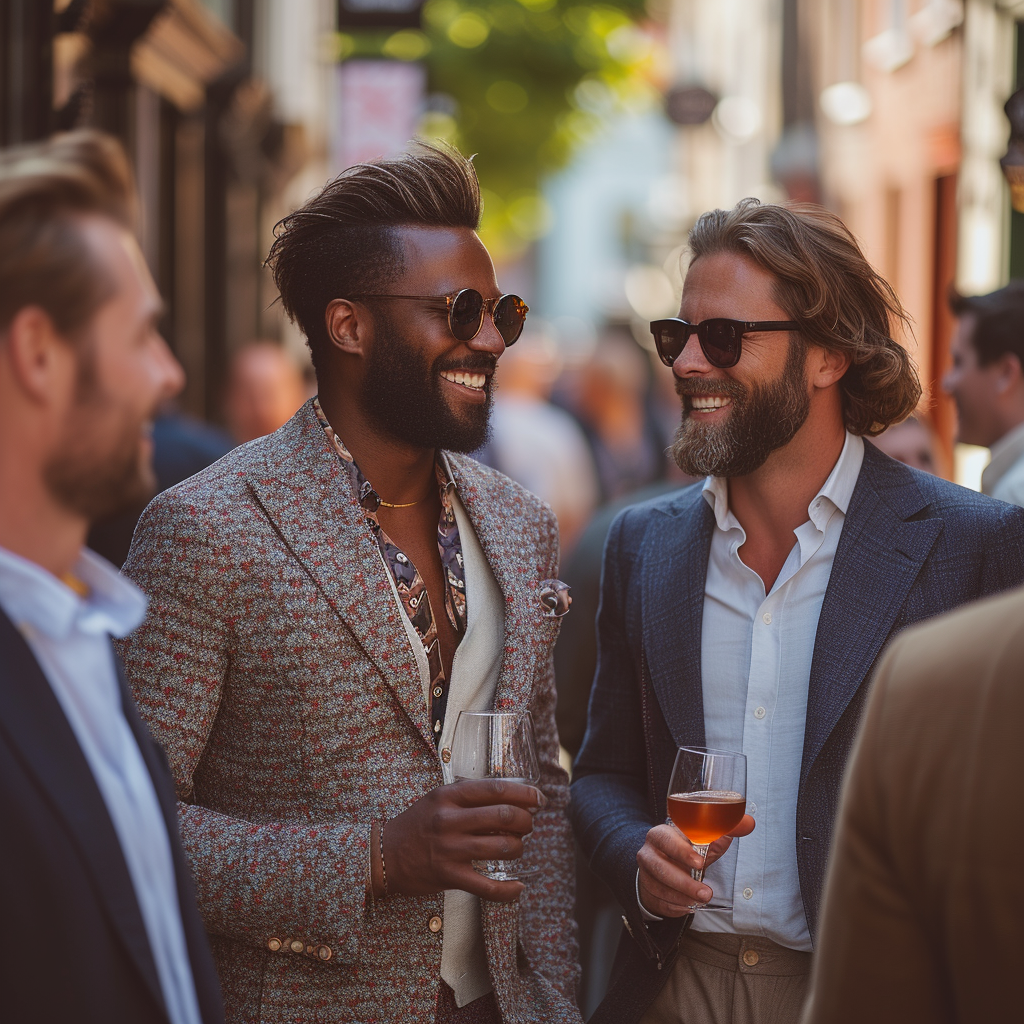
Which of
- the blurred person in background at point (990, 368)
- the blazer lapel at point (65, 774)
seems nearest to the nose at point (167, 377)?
the blazer lapel at point (65, 774)

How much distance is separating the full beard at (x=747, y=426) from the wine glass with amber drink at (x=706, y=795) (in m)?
0.73

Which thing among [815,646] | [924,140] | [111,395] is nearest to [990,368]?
[815,646]

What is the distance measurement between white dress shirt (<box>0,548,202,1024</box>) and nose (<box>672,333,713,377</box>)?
159 centimetres

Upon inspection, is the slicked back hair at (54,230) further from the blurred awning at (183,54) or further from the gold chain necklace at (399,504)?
the blurred awning at (183,54)

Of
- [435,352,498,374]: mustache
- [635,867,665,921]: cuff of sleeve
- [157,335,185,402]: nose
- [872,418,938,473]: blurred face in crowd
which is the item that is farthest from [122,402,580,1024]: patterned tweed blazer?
[872,418,938,473]: blurred face in crowd

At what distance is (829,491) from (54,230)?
1833 mm

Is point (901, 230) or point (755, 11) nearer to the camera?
point (901, 230)

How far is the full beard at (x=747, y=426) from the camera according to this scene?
301 cm

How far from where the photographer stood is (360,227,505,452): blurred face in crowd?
2904 millimetres

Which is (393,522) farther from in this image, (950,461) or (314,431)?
(950,461)

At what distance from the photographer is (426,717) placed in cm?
267

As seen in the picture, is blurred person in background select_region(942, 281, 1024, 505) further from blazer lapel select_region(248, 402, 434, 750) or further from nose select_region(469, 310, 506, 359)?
blazer lapel select_region(248, 402, 434, 750)

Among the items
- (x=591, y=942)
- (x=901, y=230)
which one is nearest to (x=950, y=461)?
(x=901, y=230)

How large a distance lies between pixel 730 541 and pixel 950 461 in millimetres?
7761
